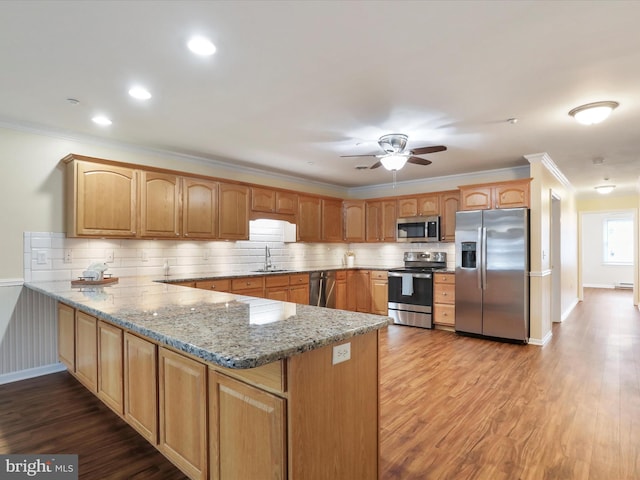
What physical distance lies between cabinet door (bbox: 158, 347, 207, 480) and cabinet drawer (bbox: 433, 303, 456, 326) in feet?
14.6

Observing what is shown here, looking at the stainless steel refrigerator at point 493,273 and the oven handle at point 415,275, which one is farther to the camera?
the oven handle at point 415,275

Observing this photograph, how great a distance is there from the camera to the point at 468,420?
261 cm

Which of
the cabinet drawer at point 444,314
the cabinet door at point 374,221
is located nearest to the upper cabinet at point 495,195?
the cabinet drawer at point 444,314

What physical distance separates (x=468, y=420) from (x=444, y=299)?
9.75 ft

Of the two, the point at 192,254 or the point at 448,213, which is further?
the point at 448,213

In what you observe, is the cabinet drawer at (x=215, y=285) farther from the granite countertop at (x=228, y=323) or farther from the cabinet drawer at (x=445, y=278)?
the cabinet drawer at (x=445, y=278)

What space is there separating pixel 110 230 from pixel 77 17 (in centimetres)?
236

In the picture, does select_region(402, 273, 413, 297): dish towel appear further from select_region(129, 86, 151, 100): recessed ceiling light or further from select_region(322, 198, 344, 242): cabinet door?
select_region(129, 86, 151, 100): recessed ceiling light

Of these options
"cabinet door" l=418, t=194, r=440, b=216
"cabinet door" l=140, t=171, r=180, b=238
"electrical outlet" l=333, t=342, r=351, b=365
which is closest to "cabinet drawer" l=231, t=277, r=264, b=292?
"cabinet door" l=140, t=171, r=180, b=238

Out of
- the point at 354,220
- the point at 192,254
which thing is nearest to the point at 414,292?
the point at 354,220

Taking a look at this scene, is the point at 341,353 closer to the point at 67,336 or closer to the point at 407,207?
the point at 67,336

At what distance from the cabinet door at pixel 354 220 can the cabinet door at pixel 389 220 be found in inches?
15.8

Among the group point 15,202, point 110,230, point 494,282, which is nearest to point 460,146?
point 494,282

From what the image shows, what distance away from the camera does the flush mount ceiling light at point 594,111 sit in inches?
115
